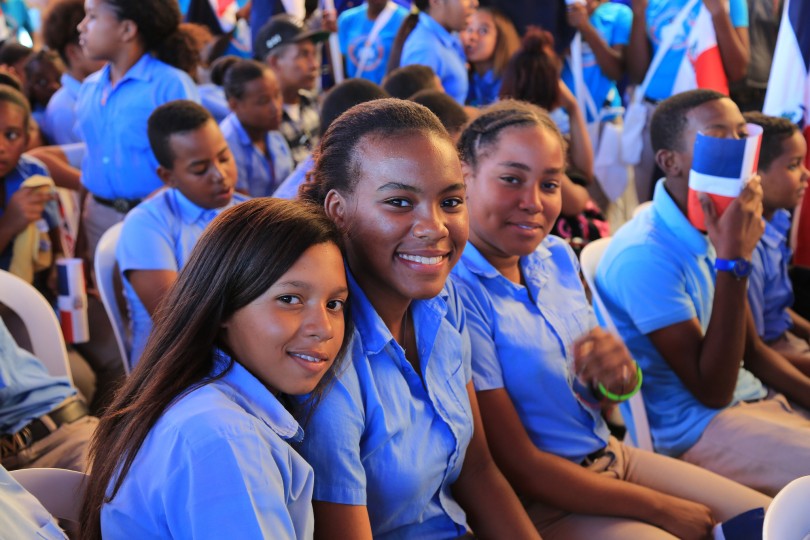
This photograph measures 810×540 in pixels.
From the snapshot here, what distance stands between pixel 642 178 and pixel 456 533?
355 cm

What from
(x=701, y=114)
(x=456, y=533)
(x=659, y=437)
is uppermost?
(x=701, y=114)

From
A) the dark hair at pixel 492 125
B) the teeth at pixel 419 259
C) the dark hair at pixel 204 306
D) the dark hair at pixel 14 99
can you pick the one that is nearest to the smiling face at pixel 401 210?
the teeth at pixel 419 259

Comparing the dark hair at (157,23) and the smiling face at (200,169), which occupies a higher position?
the dark hair at (157,23)

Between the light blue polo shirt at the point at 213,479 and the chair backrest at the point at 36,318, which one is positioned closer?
the light blue polo shirt at the point at 213,479

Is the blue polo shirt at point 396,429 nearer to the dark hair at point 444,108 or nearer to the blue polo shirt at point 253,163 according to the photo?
the dark hair at point 444,108

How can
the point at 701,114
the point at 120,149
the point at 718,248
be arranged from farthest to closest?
the point at 120,149
the point at 701,114
the point at 718,248

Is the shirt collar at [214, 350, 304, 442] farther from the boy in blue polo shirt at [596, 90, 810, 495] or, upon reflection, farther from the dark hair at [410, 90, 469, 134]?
the dark hair at [410, 90, 469, 134]

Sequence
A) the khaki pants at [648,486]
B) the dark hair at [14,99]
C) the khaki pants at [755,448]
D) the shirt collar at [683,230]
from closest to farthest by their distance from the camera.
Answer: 1. the khaki pants at [648,486]
2. the khaki pants at [755,448]
3. the shirt collar at [683,230]
4. the dark hair at [14,99]

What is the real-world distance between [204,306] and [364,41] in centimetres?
450

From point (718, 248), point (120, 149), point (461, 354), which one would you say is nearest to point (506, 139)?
point (461, 354)

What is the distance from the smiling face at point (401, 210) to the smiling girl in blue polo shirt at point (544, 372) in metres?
0.37

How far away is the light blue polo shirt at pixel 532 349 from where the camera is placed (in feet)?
5.90

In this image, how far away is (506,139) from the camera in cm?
189

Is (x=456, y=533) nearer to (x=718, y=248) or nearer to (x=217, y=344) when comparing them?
(x=217, y=344)
